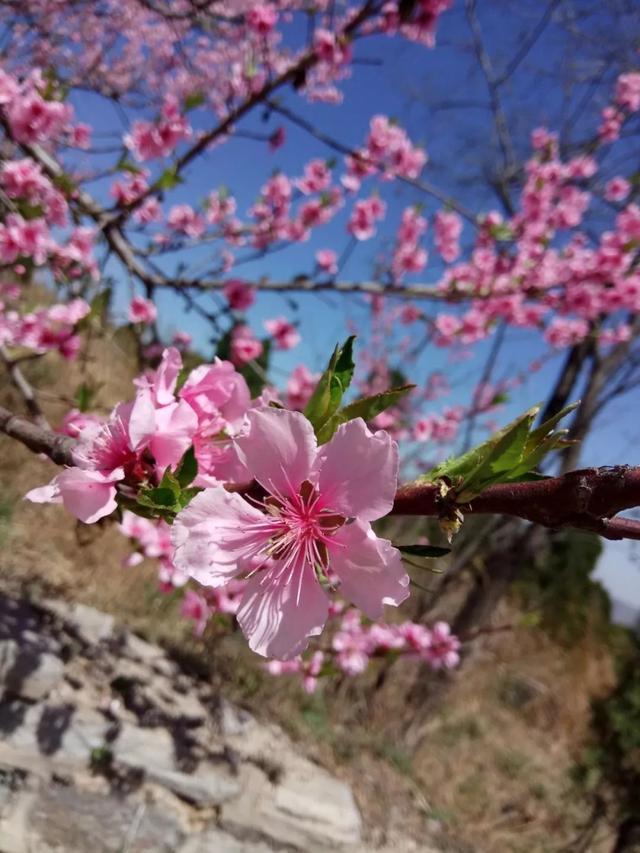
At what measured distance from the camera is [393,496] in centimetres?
59

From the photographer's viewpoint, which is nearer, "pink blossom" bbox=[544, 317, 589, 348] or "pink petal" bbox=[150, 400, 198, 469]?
"pink petal" bbox=[150, 400, 198, 469]

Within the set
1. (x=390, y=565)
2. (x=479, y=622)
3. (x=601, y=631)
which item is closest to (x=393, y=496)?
(x=390, y=565)

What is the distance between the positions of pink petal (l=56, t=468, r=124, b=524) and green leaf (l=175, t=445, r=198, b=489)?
0.10m

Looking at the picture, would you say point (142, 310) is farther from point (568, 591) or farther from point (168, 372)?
point (568, 591)

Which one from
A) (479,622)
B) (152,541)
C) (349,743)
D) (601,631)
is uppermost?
(601,631)

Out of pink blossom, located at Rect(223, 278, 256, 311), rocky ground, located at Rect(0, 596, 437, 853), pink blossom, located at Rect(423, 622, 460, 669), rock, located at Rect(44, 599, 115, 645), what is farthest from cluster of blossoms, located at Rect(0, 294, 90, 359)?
pink blossom, located at Rect(423, 622, 460, 669)

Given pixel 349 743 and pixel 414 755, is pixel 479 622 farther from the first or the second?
pixel 349 743

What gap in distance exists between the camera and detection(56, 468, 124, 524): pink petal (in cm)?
68

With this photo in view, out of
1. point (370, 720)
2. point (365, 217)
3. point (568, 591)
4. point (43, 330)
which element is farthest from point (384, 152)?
point (568, 591)

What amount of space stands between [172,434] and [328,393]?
0.19 metres

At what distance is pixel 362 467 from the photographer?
605 mm

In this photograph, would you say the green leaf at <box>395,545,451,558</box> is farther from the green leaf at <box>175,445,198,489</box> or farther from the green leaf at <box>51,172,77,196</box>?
the green leaf at <box>51,172,77,196</box>

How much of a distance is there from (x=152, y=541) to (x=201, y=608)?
0.98 meters

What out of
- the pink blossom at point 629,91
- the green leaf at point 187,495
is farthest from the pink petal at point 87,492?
the pink blossom at point 629,91
